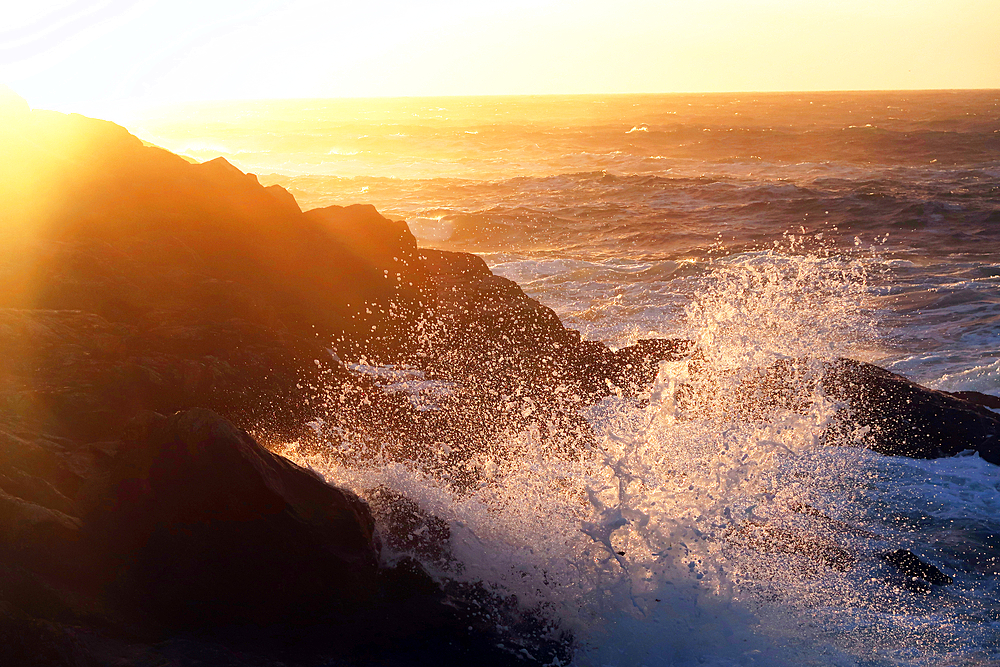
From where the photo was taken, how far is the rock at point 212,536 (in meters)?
3.50

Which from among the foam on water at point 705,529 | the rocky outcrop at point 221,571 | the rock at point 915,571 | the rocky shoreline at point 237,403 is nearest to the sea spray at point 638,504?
the foam on water at point 705,529

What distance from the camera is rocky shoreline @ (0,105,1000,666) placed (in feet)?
11.3

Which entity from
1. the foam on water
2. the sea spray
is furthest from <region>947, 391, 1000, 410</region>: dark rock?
the sea spray

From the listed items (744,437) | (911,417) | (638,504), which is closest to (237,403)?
(638,504)

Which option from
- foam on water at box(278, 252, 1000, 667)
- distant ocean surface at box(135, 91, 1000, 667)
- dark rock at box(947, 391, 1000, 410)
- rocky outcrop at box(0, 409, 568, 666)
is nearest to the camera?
rocky outcrop at box(0, 409, 568, 666)

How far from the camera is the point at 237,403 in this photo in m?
5.84

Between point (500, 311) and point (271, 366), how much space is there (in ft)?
10.9

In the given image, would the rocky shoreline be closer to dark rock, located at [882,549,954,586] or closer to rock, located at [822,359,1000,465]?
rock, located at [822,359,1000,465]

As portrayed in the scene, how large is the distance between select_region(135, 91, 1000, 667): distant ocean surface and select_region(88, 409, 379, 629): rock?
41.6 inches

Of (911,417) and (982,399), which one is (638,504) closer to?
(911,417)

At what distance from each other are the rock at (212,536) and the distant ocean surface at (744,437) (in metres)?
1.06

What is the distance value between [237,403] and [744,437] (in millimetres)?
4562

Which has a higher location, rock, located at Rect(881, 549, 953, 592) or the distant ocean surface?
the distant ocean surface

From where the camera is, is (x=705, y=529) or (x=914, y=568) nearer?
(x=914, y=568)
